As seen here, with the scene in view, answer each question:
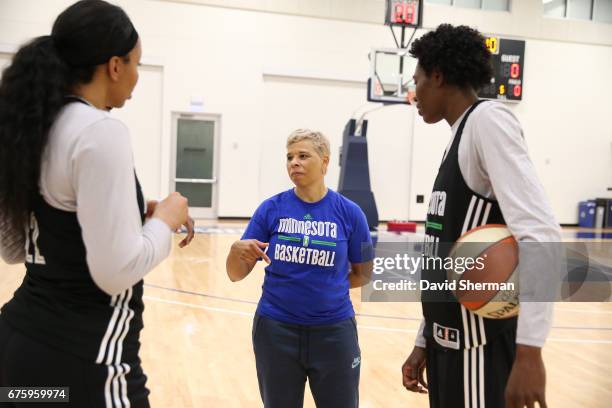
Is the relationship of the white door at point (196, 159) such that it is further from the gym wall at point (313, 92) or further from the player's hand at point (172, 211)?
the player's hand at point (172, 211)

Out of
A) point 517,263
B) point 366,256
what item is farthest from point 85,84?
point 366,256

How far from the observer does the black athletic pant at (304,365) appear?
7.71 feet

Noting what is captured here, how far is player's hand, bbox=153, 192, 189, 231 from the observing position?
1447 millimetres

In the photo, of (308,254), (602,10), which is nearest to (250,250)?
(308,254)

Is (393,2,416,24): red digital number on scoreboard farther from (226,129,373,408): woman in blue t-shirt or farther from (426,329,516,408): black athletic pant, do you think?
(426,329,516,408): black athletic pant

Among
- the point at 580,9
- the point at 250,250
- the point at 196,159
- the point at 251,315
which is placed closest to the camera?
the point at 250,250

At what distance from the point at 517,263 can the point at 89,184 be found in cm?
108

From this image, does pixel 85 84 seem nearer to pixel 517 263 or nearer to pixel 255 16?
pixel 517 263

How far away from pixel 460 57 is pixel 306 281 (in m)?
1.12

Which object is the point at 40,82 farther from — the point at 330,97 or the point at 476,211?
the point at 330,97

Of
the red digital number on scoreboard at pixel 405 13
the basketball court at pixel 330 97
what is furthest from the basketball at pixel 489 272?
the red digital number on scoreboard at pixel 405 13

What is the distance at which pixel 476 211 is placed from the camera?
64.2 inches

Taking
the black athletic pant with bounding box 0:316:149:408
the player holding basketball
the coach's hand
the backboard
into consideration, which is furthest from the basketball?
the backboard

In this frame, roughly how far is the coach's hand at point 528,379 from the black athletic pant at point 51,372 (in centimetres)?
98
